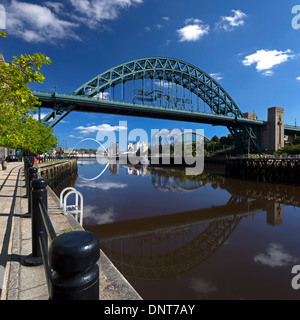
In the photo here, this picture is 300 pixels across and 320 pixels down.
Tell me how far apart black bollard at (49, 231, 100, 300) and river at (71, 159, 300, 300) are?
15.7 feet

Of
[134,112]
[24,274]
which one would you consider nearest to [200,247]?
[24,274]

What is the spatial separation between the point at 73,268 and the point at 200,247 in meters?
7.87

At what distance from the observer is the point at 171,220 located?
37.4 feet

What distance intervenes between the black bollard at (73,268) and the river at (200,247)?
4790 mm

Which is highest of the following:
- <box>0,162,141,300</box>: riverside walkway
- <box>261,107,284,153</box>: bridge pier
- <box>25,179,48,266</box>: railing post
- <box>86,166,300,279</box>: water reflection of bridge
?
<box>261,107,284,153</box>: bridge pier

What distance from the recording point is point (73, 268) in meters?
1.13

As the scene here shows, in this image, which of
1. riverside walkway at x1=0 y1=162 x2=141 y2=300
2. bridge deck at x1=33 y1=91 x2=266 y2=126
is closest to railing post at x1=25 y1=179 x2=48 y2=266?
riverside walkway at x1=0 y1=162 x2=141 y2=300

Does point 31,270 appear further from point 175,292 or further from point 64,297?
point 175,292

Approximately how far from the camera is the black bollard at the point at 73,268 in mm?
1121

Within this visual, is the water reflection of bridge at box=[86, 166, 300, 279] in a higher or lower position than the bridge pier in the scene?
lower

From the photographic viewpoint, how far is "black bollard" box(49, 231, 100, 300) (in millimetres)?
1121

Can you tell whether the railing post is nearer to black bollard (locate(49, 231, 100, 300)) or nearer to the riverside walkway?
the riverside walkway
